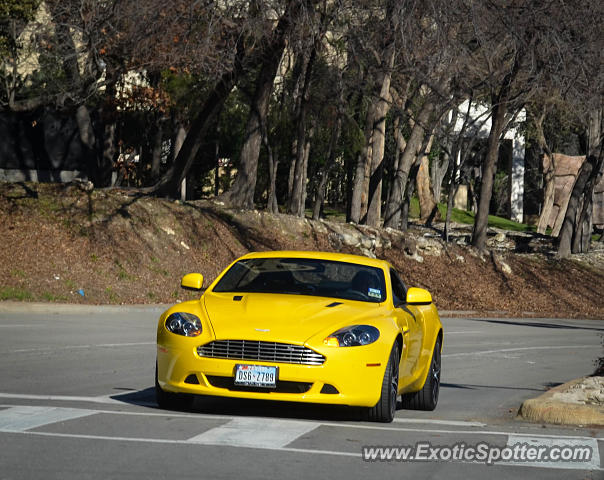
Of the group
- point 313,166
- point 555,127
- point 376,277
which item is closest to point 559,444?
point 376,277

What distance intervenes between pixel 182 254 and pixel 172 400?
2097 centimetres

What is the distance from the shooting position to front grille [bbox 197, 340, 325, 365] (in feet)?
29.6

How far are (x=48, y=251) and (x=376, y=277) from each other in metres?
17.7

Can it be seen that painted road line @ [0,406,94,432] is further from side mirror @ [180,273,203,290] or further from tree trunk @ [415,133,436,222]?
tree trunk @ [415,133,436,222]

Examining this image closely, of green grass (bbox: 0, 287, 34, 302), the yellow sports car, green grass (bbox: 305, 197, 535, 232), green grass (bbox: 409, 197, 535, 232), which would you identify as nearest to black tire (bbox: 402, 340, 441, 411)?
the yellow sports car

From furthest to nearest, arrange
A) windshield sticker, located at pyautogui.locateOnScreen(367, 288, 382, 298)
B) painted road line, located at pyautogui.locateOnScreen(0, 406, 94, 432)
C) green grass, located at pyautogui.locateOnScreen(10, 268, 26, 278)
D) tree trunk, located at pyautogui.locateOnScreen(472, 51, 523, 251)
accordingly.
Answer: tree trunk, located at pyautogui.locateOnScreen(472, 51, 523, 251) < green grass, located at pyautogui.locateOnScreen(10, 268, 26, 278) < windshield sticker, located at pyautogui.locateOnScreen(367, 288, 382, 298) < painted road line, located at pyautogui.locateOnScreen(0, 406, 94, 432)

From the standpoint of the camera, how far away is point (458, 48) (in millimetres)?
26781

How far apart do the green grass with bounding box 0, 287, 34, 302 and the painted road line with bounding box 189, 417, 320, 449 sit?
15986 millimetres

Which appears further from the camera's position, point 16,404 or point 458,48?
point 458,48

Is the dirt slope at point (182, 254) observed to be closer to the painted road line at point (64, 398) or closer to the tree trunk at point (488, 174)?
the tree trunk at point (488, 174)

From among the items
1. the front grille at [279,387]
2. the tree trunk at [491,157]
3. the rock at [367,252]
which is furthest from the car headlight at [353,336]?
the rock at [367,252]

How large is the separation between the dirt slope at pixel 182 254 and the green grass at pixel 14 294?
1.2 inches

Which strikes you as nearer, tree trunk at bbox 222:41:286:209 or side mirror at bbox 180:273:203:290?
→ side mirror at bbox 180:273:203:290

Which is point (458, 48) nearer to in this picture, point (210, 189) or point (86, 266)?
point (86, 266)
